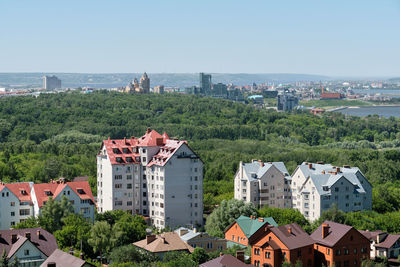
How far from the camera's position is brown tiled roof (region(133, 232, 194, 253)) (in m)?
39.4

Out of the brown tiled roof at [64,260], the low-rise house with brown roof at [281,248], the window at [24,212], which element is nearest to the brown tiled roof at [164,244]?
the low-rise house with brown roof at [281,248]

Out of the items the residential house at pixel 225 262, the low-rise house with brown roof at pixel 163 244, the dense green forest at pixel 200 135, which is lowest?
the dense green forest at pixel 200 135

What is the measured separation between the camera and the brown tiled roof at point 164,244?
39.4 metres

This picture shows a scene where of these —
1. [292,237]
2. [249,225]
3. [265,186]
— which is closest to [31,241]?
[249,225]

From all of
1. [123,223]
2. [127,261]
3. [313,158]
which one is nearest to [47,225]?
[123,223]

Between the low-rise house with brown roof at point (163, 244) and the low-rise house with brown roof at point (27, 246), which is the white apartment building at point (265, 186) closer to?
the low-rise house with brown roof at point (163, 244)

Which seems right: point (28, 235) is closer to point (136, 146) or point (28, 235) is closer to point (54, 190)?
point (54, 190)

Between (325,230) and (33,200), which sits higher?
(325,230)

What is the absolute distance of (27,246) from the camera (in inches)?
1430

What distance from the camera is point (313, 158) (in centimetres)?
8475

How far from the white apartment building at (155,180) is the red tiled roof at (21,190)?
20.5 ft

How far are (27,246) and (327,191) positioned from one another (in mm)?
27243

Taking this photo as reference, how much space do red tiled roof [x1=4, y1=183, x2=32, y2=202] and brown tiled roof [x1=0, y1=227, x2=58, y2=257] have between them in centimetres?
1158

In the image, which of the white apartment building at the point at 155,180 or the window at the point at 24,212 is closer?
the window at the point at 24,212
